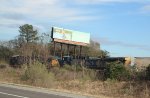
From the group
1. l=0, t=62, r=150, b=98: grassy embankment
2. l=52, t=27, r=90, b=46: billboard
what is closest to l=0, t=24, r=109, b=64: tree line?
l=52, t=27, r=90, b=46: billboard

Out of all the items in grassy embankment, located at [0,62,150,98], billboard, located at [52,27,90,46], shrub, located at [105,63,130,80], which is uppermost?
billboard, located at [52,27,90,46]

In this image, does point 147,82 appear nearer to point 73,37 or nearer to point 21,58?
point 21,58

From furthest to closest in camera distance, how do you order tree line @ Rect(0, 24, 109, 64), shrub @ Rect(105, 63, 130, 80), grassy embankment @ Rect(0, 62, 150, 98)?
tree line @ Rect(0, 24, 109, 64) → shrub @ Rect(105, 63, 130, 80) → grassy embankment @ Rect(0, 62, 150, 98)

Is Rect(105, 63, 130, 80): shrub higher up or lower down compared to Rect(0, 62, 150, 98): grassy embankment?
higher up

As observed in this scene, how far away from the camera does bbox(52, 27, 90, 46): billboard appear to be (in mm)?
70188

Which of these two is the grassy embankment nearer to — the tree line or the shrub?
the shrub

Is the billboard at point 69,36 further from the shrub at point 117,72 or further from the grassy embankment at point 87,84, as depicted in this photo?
the shrub at point 117,72

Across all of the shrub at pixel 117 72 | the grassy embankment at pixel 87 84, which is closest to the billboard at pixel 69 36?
the grassy embankment at pixel 87 84

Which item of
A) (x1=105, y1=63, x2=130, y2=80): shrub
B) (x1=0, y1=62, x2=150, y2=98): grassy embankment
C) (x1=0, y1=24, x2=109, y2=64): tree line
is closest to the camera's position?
(x1=0, y1=62, x2=150, y2=98): grassy embankment

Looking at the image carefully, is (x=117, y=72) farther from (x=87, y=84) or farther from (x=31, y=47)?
(x=31, y=47)

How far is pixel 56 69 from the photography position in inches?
1769

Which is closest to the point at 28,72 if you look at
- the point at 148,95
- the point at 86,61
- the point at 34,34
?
the point at 148,95

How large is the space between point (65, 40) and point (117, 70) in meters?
33.9

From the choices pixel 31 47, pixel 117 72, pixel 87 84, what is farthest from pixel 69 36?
pixel 87 84
